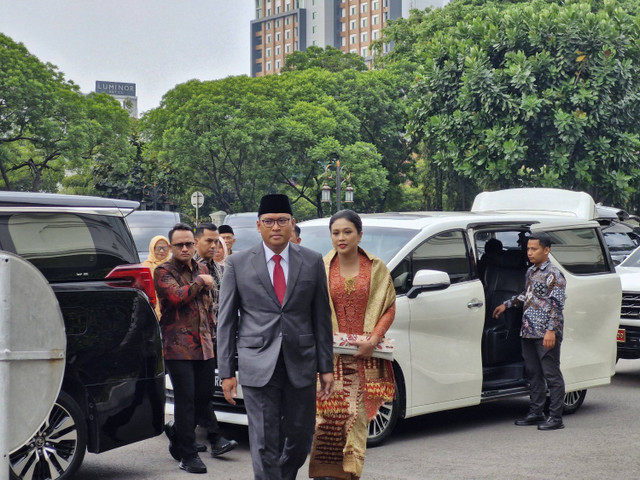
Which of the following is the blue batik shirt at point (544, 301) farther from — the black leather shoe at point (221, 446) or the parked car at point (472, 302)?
the black leather shoe at point (221, 446)

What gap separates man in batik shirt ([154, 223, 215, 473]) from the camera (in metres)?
7.14

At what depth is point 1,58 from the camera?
44719 millimetres

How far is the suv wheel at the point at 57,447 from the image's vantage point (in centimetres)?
610

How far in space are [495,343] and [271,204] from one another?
15.3 ft

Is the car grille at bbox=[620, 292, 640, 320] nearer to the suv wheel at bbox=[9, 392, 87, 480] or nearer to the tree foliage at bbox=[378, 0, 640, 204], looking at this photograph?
the suv wheel at bbox=[9, 392, 87, 480]

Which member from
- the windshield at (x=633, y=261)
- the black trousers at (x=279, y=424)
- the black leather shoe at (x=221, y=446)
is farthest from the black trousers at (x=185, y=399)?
the windshield at (x=633, y=261)

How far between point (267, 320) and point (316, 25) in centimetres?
16127

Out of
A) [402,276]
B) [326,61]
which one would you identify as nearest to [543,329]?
[402,276]

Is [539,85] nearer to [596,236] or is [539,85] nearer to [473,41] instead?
[473,41]

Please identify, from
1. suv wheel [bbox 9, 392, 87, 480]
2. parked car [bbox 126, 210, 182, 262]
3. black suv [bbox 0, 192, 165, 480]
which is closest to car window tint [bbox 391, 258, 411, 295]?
black suv [bbox 0, 192, 165, 480]

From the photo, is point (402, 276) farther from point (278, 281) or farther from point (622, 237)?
point (622, 237)

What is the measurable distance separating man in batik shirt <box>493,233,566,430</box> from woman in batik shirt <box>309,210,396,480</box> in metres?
2.88

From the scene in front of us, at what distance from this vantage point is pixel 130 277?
6406 mm

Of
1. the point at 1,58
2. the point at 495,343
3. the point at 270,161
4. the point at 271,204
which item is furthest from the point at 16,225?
the point at 270,161
